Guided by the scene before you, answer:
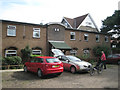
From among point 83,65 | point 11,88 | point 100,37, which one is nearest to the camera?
point 11,88

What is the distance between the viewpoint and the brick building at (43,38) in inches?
612

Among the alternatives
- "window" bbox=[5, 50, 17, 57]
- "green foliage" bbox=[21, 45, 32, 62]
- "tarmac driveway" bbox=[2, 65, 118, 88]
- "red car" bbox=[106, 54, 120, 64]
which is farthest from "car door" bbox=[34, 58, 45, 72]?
"red car" bbox=[106, 54, 120, 64]

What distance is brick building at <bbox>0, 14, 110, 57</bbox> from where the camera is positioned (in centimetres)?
1554

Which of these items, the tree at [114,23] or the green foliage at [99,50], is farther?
the tree at [114,23]

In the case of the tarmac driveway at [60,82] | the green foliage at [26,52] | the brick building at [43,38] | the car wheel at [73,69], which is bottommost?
the tarmac driveway at [60,82]

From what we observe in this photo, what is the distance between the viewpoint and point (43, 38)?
18.3 meters

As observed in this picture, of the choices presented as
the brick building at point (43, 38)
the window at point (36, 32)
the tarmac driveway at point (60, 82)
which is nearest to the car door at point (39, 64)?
the tarmac driveway at point (60, 82)

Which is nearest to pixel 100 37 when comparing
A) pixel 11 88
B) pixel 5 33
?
pixel 5 33

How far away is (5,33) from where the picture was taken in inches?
605

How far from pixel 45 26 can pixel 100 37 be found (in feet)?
43.7

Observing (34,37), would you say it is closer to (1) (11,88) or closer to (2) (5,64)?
(2) (5,64)

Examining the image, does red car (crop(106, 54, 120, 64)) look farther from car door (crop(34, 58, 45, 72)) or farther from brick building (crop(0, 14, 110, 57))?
car door (crop(34, 58, 45, 72))

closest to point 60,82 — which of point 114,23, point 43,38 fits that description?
point 43,38

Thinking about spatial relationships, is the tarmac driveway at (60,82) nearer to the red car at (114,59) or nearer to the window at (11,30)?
the window at (11,30)
